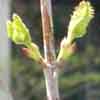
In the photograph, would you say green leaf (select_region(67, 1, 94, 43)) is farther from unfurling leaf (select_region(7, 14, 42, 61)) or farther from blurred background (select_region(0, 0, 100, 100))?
blurred background (select_region(0, 0, 100, 100))

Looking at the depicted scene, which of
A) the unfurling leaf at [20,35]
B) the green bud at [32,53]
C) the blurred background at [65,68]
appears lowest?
the blurred background at [65,68]

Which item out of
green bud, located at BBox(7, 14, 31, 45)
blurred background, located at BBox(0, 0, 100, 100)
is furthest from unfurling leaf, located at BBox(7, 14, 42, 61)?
blurred background, located at BBox(0, 0, 100, 100)

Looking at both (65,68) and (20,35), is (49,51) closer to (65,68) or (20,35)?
(20,35)

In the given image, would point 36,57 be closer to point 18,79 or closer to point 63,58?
point 63,58

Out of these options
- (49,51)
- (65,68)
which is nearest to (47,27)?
(49,51)

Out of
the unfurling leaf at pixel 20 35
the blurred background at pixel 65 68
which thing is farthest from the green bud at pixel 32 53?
the blurred background at pixel 65 68

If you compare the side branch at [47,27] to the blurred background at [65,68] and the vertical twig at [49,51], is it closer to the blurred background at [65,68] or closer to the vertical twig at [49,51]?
the vertical twig at [49,51]
